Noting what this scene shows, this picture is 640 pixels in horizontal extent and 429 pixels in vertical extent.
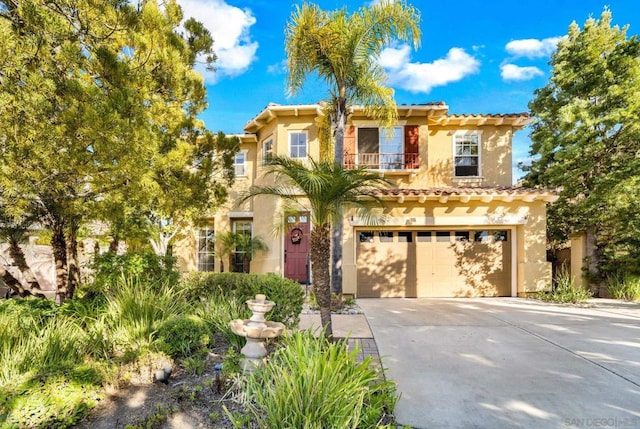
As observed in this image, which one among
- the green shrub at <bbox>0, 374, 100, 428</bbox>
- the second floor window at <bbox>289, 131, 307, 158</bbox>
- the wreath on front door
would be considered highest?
the second floor window at <bbox>289, 131, 307, 158</bbox>

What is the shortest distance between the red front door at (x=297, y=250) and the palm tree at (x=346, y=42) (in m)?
4.45

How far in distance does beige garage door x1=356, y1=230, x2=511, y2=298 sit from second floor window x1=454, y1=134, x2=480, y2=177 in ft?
9.88

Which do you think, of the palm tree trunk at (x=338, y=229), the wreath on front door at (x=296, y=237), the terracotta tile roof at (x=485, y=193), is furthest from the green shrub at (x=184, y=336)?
the wreath on front door at (x=296, y=237)

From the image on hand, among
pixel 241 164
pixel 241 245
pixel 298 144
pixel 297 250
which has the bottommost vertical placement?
pixel 297 250

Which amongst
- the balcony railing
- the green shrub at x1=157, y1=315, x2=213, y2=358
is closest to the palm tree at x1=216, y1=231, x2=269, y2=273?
the balcony railing

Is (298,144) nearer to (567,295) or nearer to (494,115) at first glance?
(494,115)

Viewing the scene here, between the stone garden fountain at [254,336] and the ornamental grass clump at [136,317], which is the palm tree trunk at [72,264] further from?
the stone garden fountain at [254,336]

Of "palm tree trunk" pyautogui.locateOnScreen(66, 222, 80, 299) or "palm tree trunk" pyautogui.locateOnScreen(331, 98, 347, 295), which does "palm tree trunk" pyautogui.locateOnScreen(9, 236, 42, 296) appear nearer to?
"palm tree trunk" pyautogui.locateOnScreen(66, 222, 80, 299)

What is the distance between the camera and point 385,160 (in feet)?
43.1

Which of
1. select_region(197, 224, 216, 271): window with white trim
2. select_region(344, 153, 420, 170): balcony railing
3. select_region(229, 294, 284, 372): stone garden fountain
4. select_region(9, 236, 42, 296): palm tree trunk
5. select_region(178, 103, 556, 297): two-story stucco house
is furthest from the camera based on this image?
select_region(197, 224, 216, 271): window with white trim

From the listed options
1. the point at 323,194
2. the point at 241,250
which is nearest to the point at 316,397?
the point at 323,194

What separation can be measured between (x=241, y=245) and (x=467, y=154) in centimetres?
992

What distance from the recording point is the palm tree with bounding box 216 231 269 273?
13555 mm

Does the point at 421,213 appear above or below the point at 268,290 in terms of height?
above
